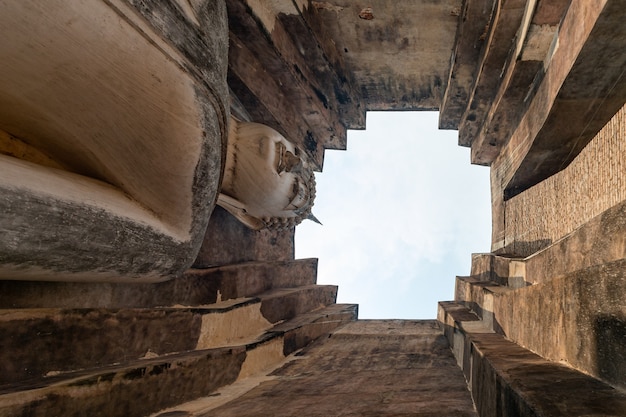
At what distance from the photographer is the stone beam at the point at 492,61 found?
10.2 feet

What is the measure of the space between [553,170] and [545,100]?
1.00 metres

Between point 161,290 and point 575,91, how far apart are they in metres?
2.72

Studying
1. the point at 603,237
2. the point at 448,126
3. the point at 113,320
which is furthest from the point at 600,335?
the point at 448,126

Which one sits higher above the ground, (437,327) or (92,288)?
(92,288)

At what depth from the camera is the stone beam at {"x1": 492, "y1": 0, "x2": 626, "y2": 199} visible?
7.53ft

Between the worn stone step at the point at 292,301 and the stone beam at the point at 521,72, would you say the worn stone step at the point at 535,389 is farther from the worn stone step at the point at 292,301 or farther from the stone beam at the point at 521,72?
the stone beam at the point at 521,72

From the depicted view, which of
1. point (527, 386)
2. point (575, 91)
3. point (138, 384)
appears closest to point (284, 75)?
point (575, 91)

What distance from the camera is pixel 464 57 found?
12.8 ft

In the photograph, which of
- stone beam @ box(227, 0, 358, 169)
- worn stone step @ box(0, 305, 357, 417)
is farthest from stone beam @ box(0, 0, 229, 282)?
stone beam @ box(227, 0, 358, 169)

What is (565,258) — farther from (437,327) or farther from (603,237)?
(437,327)

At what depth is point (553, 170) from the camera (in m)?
3.83

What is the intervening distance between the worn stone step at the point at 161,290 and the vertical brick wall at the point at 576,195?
2085mm

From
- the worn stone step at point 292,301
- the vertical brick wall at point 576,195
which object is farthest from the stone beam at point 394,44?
the worn stone step at point 292,301

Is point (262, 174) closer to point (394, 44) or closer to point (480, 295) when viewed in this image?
point (480, 295)
